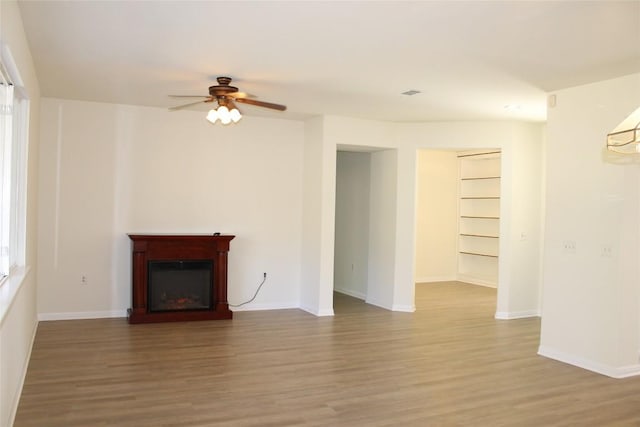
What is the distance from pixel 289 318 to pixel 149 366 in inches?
95.5

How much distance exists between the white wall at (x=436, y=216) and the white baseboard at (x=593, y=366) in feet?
16.5

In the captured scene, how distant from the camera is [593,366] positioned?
4.72m

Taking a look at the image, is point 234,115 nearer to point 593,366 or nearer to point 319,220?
point 319,220

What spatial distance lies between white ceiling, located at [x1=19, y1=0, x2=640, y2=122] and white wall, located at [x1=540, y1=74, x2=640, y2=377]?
0.30 meters

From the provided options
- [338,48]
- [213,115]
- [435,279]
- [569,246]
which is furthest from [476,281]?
[338,48]

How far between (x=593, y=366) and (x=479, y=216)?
5.64 meters

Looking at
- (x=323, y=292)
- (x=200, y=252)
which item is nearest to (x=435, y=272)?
(x=323, y=292)

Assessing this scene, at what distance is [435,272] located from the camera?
33.8 feet

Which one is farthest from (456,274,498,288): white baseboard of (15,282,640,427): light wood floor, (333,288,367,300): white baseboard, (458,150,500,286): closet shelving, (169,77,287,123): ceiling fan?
(169,77,287,123): ceiling fan

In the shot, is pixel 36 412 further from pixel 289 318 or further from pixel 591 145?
pixel 591 145

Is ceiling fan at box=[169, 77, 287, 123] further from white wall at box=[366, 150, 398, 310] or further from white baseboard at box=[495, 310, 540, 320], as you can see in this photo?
white baseboard at box=[495, 310, 540, 320]

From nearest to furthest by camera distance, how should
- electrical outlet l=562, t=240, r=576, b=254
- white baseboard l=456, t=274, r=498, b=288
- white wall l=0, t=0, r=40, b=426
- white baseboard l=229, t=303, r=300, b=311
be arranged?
1. white wall l=0, t=0, r=40, b=426
2. electrical outlet l=562, t=240, r=576, b=254
3. white baseboard l=229, t=303, r=300, b=311
4. white baseboard l=456, t=274, r=498, b=288

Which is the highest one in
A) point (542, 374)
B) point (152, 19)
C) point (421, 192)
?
point (152, 19)

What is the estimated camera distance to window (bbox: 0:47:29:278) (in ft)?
11.1
